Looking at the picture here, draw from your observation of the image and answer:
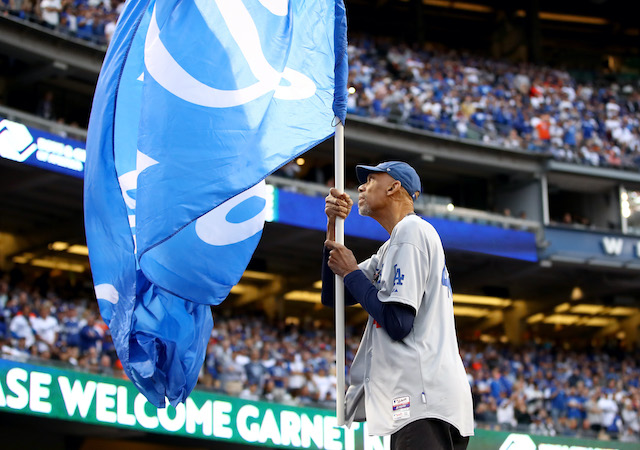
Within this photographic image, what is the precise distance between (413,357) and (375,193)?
760 millimetres

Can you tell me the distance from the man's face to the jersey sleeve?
0.28m

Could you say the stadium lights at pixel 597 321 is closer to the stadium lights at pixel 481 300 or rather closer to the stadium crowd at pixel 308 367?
the stadium lights at pixel 481 300

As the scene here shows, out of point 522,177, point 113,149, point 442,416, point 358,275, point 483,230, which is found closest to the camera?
point 442,416

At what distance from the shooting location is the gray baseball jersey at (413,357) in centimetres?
350

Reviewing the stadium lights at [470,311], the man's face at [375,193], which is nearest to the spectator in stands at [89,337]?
the man's face at [375,193]

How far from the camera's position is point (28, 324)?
14656 mm

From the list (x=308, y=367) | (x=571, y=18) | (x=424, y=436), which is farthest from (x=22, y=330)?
(x=571, y=18)

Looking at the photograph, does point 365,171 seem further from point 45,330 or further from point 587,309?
point 587,309

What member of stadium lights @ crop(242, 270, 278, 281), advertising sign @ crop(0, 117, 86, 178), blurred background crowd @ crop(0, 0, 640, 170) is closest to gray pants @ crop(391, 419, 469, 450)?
advertising sign @ crop(0, 117, 86, 178)

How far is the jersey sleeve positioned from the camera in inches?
140

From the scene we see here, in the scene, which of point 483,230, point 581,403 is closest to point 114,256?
point 581,403

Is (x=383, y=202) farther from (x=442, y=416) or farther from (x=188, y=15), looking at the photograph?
(x=188, y=15)

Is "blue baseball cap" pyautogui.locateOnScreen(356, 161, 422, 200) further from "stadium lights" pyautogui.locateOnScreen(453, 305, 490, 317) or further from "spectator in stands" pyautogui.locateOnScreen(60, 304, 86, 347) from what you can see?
"stadium lights" pyautogui.locateOnScreen(453, 305, 490, 317)

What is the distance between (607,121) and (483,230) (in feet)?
22.5
